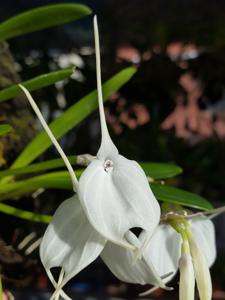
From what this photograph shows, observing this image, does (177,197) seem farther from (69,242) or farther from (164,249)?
(69,242)

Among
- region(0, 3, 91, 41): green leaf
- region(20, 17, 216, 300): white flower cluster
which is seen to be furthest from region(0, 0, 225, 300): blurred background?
region(20, 17, 216, 300): white flower cluster

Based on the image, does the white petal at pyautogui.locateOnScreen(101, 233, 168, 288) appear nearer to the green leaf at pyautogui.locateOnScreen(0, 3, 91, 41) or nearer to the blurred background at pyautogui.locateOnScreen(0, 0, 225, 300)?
the green leaf at pyautogui.locateOnScreen(0, 3, 91, 41)

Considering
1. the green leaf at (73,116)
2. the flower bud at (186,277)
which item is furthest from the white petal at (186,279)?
the green leaf at (73,116)

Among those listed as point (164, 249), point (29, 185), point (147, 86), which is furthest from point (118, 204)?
point (147, 86)

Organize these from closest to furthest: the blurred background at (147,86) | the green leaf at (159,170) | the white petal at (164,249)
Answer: the white petal at (164,249), the green leaf at (159,170), the blurred background at (147,86)

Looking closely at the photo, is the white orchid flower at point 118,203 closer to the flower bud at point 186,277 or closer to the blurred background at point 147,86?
the flower bud at point 186,277

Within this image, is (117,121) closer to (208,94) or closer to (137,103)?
(137,103)
